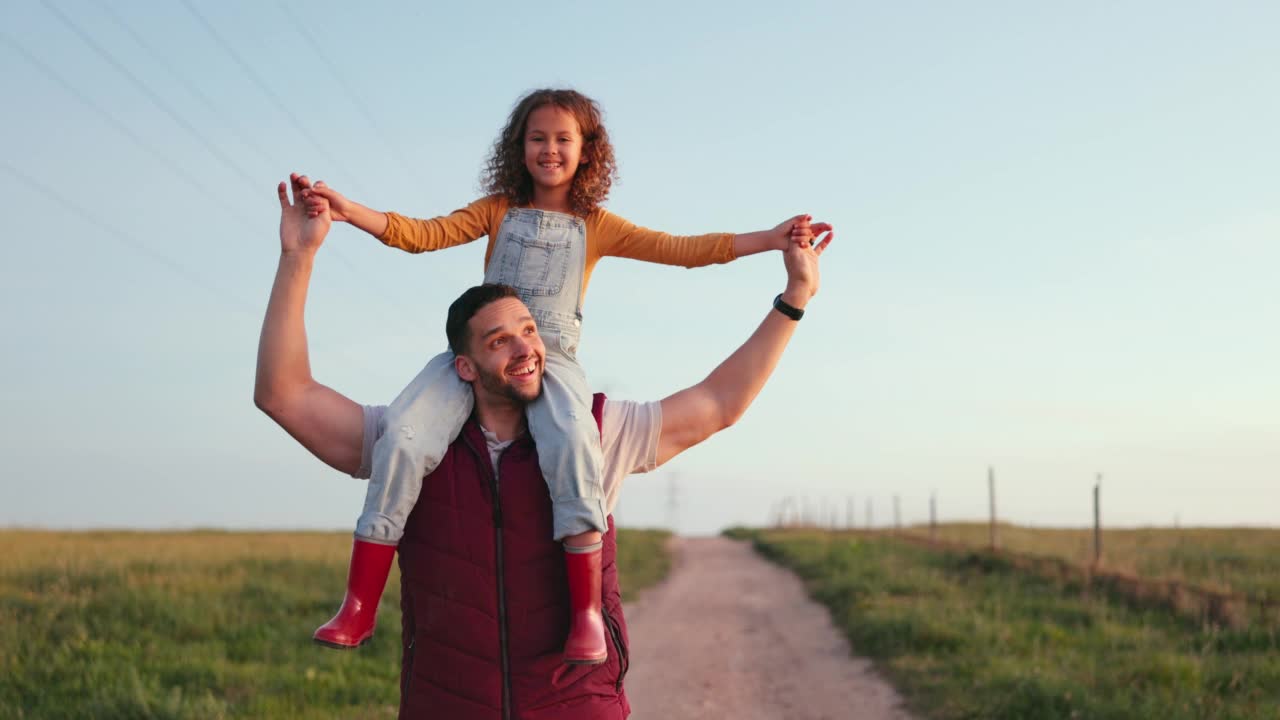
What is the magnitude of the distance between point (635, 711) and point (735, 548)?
Answer: 20.0 metres

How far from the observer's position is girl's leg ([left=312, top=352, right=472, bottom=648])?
2.73 meters

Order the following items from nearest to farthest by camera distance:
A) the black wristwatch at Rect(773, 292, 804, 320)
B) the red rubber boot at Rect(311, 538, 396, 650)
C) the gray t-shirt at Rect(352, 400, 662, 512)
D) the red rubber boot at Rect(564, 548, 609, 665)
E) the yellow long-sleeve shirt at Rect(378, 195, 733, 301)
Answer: the red rubber boot at Rect(564, 548, 609, 665) < the red rubber boot at Rect(311, 538, 396, 650) < the gray t-shirt at Rect(352, 400, 662, 512) < the black wristwatch at Rect(773, 292, 804, 320) < the yellow long-sleeve shirt at Rect(378, 195, 733, 301)

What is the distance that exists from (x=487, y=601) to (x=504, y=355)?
24.0 inches

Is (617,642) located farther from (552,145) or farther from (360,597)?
(552,145)

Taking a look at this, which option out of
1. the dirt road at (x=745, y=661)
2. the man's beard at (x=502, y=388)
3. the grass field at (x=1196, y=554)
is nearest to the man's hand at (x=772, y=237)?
the man's beard at (x=502, y=388)

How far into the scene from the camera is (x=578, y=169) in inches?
145

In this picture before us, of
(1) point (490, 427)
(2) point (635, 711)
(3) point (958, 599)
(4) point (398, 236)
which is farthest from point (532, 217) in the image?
(3) point (958, 599)

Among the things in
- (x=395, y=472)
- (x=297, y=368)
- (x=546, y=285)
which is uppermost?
(x=546, y=285)

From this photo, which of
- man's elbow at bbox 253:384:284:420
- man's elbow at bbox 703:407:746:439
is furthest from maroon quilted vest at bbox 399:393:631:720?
man's elbow at bbox 703:407:746:439

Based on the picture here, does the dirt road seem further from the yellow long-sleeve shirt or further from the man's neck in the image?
the man's neck

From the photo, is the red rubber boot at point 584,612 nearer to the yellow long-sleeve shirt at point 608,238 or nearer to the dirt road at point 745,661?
the yellow long-sleeve shirt at point 608,238

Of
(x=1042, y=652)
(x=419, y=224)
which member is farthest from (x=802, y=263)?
(x=1042, y=652)

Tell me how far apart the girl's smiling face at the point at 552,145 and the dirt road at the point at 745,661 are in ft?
19.9

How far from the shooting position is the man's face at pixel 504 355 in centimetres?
282
